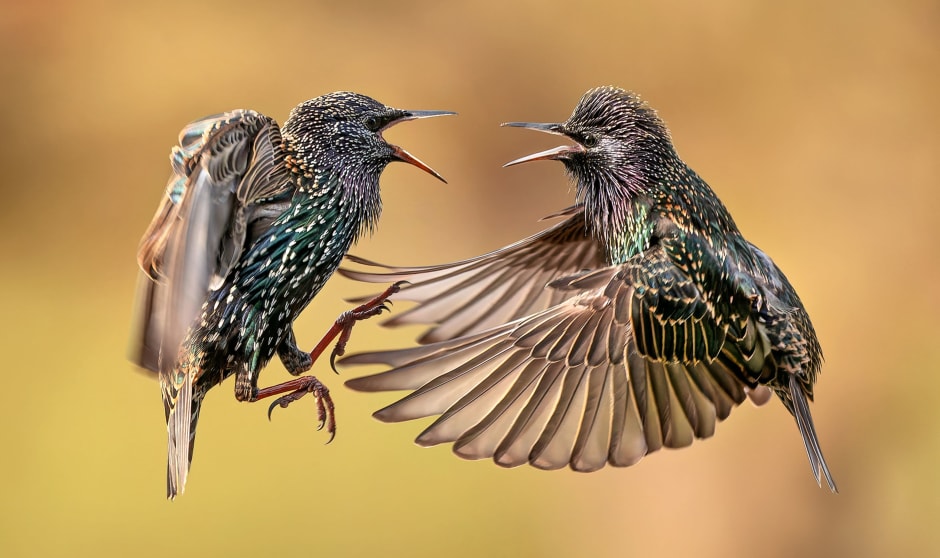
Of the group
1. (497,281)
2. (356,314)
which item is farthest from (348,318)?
(497,281)

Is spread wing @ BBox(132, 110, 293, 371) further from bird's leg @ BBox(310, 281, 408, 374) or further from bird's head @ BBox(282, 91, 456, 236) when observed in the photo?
bird's leg @ BBox(310, 281, 408, 374)

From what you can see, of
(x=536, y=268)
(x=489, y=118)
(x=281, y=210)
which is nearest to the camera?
(x=281, y=210)

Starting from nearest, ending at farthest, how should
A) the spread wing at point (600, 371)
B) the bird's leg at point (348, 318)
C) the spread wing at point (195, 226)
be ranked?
the spread wing at point (195, 226), the bird's leg at point (348, 318), the spread wing at point (600, 371)

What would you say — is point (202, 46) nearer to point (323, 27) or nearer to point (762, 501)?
point (323, 27)

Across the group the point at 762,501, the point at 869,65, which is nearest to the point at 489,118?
the point at 869,65

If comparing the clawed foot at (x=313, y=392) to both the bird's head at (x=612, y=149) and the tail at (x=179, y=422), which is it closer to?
the tail at (x=179, y=422)

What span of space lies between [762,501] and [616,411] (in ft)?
11.5

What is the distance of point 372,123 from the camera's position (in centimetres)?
239

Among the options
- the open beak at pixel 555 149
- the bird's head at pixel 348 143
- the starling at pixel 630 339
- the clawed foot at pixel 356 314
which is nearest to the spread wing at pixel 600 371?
the starling at pixel 630 339

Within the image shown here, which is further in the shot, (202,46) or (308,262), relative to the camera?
(202,46)

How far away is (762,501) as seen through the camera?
233 inches

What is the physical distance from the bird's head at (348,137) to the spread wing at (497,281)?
2.42 ft

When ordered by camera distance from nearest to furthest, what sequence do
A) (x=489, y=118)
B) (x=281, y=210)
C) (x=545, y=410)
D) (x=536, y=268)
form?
(x=281, y=210) → (x=545, y=410) → (x=536, y=268) → (x=489, y=118)

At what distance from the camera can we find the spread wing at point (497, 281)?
3195 mm
